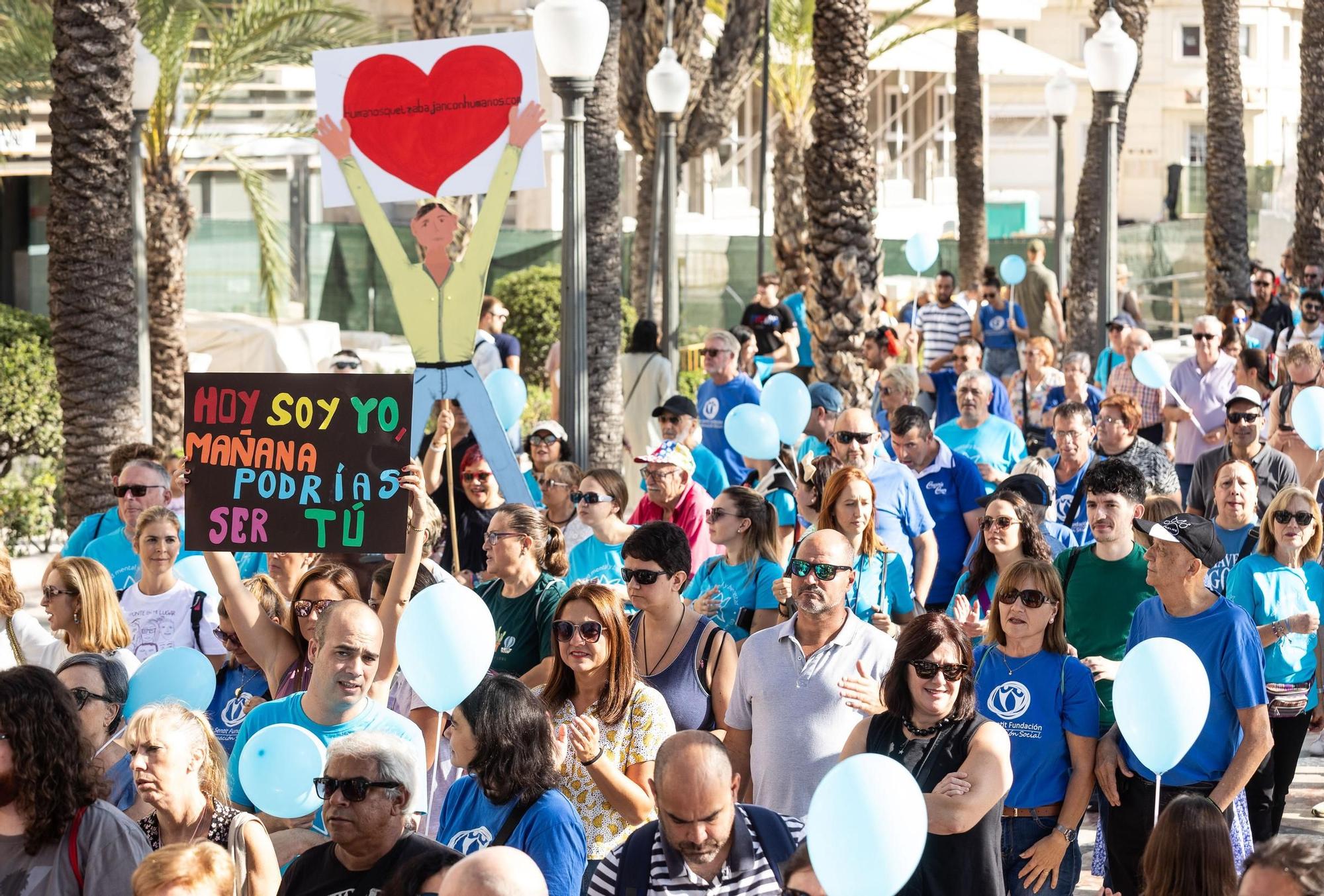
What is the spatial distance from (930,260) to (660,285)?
482 cm

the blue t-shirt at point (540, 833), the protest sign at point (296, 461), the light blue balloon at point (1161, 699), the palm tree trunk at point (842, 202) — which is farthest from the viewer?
the palm tree trunk at point (842, 202)

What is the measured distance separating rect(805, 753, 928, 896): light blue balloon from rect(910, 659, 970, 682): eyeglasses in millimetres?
849

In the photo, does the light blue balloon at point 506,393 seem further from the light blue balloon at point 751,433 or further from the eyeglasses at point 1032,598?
the eyeglasses at point 1032,598

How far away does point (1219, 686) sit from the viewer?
→ 18.3 feet

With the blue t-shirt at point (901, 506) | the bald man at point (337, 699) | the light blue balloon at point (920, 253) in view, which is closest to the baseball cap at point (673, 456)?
the blue t-shirt at point (901, 506)

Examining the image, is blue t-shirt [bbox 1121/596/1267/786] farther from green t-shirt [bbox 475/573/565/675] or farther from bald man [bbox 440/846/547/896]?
bald man [bbox 440/846/547/896]

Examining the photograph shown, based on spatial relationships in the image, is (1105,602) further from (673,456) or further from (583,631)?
(673,456)

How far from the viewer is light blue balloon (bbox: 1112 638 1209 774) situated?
4980 mm

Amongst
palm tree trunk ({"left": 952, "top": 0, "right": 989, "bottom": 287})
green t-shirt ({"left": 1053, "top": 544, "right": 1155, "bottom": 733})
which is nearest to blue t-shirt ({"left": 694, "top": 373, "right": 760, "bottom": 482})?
green t-shirt ({"left": 1053, "top": 544, "right": 1155, "bottom": 733})

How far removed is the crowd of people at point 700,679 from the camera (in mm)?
4258

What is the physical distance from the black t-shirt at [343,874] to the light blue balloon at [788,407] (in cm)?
538

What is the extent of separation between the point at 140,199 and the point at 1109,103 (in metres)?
7.12

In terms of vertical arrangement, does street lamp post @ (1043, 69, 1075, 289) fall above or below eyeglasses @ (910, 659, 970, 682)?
above

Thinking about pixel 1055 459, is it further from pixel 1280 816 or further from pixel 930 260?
pixel 930 260
